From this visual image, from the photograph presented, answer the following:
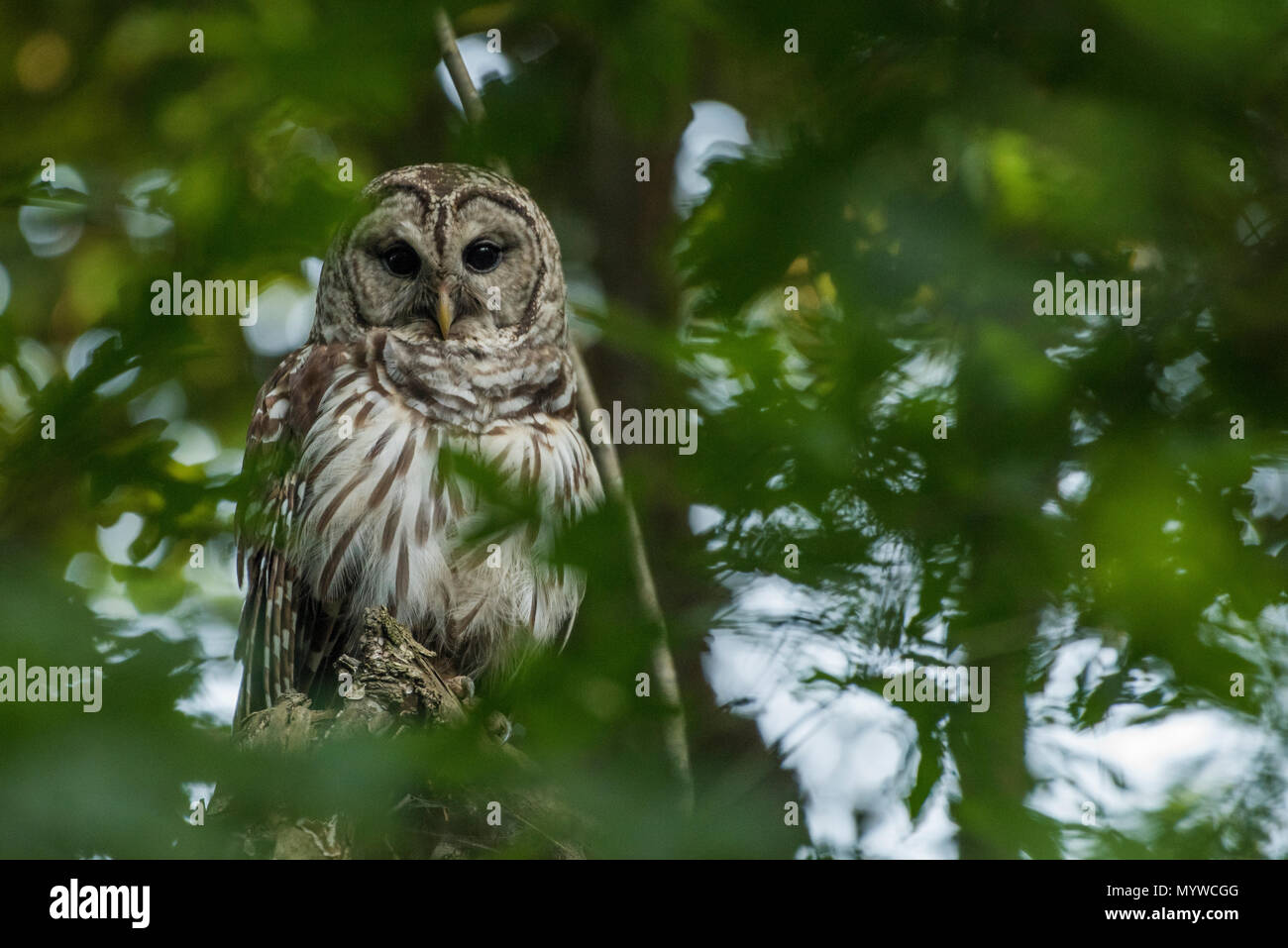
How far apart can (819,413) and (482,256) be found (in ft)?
11.3

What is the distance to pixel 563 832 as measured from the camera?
4.04ft

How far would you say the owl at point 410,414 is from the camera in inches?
154

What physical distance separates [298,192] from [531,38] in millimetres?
922

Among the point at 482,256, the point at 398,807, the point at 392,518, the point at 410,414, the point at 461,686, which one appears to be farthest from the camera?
the point at 482,256

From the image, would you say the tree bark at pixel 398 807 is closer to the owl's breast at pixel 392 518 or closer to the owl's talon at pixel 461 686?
the owl's talon at pixel 461 686

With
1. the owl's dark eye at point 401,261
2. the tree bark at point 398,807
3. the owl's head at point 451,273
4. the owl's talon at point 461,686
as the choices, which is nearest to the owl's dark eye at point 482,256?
the owl's head at point 451,273

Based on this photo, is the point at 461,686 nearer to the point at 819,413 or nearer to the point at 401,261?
the point at 401,261

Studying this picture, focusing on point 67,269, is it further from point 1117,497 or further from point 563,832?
point 1117,497

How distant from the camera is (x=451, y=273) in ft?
13.8

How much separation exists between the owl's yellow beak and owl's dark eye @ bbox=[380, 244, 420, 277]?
0.16 m

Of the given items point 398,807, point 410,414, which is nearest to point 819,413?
point 398,807

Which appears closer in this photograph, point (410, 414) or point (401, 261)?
point (410, 414)

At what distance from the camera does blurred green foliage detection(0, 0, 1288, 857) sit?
3.00 feet
